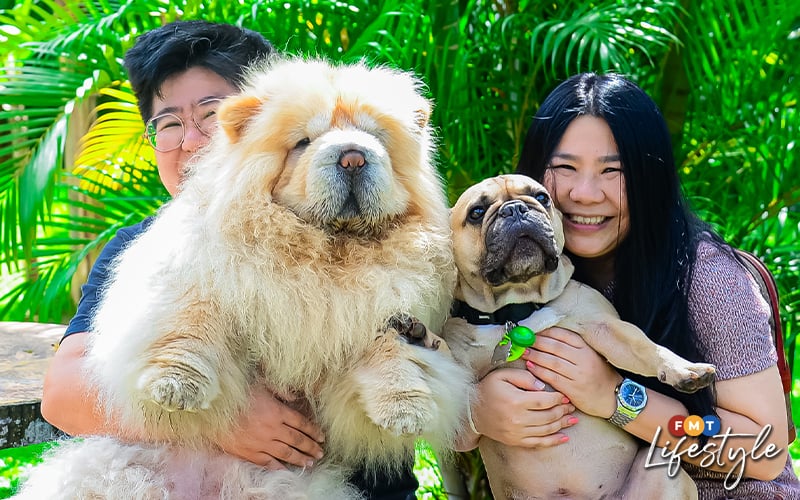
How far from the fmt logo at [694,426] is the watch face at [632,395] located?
0.33 ft

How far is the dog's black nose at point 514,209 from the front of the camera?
6.66 ft

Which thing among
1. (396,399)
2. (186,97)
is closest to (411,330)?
(396,399)

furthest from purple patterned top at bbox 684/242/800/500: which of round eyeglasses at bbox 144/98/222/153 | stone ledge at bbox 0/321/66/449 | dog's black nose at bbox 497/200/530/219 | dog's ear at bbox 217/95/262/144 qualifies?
stone ledge at bbox 0/321/66/449

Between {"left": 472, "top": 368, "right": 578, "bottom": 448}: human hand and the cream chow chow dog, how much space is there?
6.2 inches

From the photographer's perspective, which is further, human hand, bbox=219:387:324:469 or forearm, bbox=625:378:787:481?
forearm, bbox=625:378:787:481

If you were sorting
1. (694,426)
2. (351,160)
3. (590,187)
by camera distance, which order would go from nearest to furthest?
(351,160), (694,426), (590,187)

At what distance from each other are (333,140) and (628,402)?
1.00 m

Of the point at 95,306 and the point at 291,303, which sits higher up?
the point at 291,303

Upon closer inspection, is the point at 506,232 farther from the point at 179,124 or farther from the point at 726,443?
the point at 179,124

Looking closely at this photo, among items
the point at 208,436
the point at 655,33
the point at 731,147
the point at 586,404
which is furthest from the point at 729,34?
the point at 208,436

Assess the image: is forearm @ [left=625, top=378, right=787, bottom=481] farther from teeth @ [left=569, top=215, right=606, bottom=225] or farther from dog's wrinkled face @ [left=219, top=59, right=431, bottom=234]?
dog's wrinkled face @ [left=219, top=59, right=431, bottom=234]

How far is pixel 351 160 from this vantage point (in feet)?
6.22

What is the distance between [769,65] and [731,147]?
0.38 metres

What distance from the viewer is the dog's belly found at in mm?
2070
